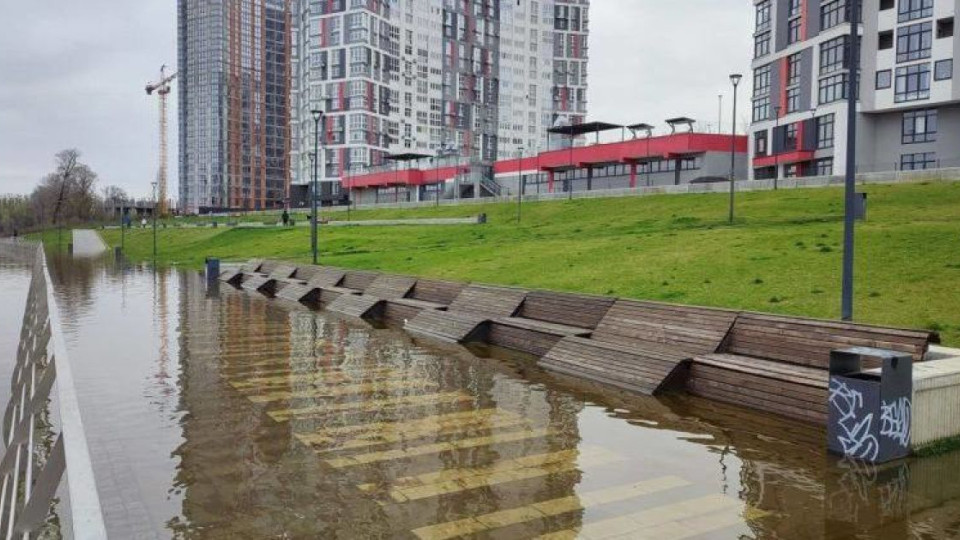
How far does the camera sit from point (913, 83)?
53.0 metres

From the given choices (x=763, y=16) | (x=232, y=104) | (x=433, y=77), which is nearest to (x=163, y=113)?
(x=232, y=104)

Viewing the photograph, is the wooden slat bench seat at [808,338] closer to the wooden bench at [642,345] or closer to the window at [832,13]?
the wooden bench at [642,345]

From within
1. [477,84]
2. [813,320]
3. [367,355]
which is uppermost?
[477,84]

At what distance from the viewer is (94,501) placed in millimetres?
2393

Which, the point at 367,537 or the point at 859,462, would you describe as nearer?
the point at 367,537

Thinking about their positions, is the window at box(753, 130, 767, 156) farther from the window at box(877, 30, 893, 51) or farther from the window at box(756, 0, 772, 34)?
the window at box(877, 30, 893, 51)

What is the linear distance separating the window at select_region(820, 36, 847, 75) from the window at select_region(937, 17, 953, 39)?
571 cm

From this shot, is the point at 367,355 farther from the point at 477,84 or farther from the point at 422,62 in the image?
the point at 477,84

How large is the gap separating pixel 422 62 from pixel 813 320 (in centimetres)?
10946

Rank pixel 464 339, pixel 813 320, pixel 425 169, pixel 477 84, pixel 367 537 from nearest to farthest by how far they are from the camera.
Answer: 1. pixel 367 537
2. pixel 813 320
3. pixel 464 339
4. pixel 425 169
5. pixel 477 84

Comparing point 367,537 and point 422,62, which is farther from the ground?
point 422,62

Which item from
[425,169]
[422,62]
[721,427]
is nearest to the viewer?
[721,427]

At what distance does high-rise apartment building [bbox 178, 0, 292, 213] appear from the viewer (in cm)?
16512

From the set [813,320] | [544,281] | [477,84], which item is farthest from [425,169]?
[813,320]
